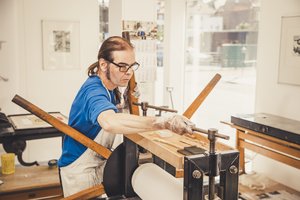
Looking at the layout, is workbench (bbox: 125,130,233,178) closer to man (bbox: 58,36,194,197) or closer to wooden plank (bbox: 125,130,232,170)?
wooden plank (bbox: 125,130,232,170)

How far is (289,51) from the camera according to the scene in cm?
381

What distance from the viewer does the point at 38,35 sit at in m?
4.73

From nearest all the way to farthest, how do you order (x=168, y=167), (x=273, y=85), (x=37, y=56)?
(x=168, y=167)
(x=273, y=85)
(x=37, y=56)

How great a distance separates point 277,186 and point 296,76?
1277 millimetres

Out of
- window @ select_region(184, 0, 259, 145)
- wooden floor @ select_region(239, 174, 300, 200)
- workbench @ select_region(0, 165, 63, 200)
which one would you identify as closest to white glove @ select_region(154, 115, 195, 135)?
workbench @ select_region(0, 165, 63, 200)

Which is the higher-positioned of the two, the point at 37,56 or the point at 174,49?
the point at 174,49

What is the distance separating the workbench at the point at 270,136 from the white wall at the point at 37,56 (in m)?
2.42

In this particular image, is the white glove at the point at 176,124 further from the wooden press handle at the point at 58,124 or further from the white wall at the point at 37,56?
the white wall at the point at 37,56

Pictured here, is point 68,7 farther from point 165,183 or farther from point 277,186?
point 165,183

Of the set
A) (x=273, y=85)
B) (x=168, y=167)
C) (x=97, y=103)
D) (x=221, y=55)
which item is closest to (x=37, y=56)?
(x=273, y=85)

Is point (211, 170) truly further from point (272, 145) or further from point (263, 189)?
point (263, 189)

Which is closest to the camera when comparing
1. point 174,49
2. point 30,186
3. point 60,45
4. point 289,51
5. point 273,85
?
point 30,186

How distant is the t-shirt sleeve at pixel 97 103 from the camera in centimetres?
137

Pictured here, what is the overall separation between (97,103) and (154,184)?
43 cm
